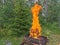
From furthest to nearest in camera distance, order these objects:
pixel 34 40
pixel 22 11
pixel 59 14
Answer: pixel 59 14, pixel 22 11, pixel 34 40

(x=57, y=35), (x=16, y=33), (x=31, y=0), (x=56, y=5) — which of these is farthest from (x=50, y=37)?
(x=31, y=0)

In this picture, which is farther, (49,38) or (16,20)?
(49,38)

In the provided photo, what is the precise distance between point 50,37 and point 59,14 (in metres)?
1.83

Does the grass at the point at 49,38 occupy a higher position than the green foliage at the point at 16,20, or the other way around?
the green foliage at the point at 16,20

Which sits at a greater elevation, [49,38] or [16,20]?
[16,20]

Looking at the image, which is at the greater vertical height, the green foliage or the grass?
the green foliage

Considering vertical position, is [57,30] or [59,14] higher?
[59,14]

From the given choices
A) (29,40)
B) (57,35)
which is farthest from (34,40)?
(57,35)

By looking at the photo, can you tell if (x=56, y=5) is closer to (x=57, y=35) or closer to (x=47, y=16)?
(x=47, y=16)

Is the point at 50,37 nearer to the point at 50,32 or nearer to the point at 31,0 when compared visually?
the point at 50,32

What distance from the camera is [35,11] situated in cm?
757

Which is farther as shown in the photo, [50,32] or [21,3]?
[50,32]

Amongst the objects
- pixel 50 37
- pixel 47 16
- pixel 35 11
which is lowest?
pixel 50 37

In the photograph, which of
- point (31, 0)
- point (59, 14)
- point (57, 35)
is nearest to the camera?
point (57, 35)
